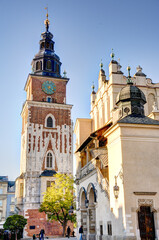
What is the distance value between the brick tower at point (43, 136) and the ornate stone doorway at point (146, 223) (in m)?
28.8

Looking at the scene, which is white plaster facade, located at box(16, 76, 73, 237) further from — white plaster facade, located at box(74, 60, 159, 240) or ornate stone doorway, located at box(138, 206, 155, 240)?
ornate stone doorway, located at box(138, 206, 155, 240)

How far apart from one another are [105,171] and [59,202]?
19462 millimetres

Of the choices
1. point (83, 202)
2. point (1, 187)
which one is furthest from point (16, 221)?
point (1, 187)

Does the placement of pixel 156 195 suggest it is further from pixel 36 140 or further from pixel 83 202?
pixel 36 140

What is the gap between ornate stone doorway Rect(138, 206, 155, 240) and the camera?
16.8 meters

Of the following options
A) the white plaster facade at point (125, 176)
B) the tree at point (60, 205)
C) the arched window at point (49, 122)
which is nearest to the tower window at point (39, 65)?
the arched window at point (49, 122)

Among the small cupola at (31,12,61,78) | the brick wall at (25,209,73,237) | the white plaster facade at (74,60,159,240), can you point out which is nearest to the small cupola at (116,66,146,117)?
the white plaster facade at (74,60,159,240)

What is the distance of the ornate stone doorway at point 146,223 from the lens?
16.8 meters

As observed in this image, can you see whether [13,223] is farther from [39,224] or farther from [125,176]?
[125,176]

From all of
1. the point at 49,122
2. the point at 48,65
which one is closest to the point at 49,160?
the point at 49,122

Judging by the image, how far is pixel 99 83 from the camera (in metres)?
32.0

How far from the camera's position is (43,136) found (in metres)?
48.4

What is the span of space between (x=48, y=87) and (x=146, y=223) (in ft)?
124

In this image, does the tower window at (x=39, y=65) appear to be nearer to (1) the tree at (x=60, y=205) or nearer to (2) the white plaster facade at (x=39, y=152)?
(2) the white plaster facade at (x=39, y=152)
